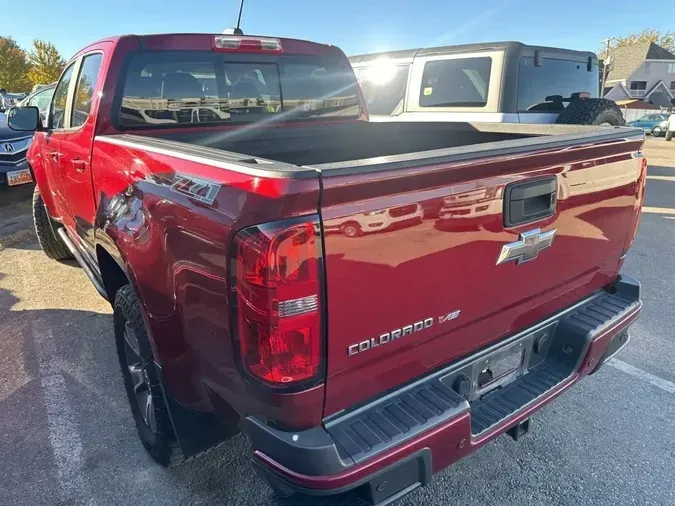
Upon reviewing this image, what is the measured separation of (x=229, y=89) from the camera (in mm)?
3303

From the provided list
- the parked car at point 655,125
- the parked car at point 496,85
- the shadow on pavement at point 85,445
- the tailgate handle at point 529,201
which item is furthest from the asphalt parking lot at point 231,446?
the parked car at point 655,125

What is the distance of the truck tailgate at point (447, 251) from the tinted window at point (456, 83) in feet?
15.6

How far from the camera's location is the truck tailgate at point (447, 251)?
1.48 metres

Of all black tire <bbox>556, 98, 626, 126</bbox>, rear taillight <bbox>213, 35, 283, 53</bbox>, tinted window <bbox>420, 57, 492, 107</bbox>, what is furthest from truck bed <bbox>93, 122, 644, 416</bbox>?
black tire <bbox>556, 98, 626, 126</bbox>

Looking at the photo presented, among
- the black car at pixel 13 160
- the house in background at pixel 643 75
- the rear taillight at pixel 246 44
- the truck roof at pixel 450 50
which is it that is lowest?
the black car at pixel 13 160

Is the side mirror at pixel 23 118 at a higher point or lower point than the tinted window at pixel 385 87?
lower

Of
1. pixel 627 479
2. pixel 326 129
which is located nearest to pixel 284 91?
pixel 326 129

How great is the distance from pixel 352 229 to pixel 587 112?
6.68 metres

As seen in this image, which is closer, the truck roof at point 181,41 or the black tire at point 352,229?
the black tire at point 352,229

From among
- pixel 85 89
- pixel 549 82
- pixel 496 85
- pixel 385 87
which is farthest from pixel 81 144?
pixel 549 82

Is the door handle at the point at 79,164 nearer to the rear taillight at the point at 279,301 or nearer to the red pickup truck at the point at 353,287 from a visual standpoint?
the red pickup truck at the point at 353,287

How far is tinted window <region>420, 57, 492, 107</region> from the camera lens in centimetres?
673

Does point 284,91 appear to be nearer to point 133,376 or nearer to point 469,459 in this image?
point 133,376

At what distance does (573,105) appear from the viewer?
23.1 ft
